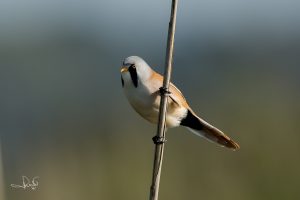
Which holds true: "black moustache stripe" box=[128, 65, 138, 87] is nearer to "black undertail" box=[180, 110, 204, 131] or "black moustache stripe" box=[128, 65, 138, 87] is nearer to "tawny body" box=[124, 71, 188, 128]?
"tawny body" box=[124, 71, 188, 128]

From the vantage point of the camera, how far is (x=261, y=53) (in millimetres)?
21922

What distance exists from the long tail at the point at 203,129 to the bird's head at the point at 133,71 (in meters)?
0.47

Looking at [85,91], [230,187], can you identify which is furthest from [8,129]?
[85,91]

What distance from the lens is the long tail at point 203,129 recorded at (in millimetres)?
3959

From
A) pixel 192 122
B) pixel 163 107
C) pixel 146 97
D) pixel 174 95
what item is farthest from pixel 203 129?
pixel 163 107

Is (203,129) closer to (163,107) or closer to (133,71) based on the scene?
(133,71)

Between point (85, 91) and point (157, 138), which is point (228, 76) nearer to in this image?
point (85, 91)

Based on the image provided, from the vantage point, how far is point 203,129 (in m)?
4.04

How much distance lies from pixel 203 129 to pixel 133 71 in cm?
63

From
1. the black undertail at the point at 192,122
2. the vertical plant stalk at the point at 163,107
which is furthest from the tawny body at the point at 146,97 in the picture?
the vertical plant stalk at the point at 163,107

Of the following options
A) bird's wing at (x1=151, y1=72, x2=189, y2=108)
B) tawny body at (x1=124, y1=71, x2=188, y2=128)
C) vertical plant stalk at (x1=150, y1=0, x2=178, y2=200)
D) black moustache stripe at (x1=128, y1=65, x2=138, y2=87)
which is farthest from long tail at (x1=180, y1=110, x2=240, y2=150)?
vertical plant stalk at (x1=150, y1=0, x2=178, y2=200)

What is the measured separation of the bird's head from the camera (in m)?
3.60

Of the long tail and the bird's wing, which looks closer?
the bird's wing

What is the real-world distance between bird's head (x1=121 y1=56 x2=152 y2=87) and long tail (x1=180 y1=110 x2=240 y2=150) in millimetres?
472
